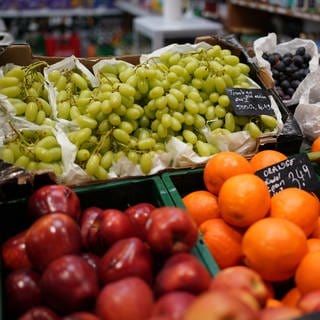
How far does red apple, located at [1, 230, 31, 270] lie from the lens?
0.96 m

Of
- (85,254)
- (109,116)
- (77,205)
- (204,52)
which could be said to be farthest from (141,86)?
(85,254)

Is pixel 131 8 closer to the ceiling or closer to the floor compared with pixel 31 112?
closer to the ceiling

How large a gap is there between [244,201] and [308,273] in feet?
0.71

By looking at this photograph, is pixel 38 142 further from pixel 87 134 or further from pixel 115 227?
pixel 115 227

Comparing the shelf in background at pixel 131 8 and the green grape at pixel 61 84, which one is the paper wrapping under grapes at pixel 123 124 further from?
the shelf in background at pixel 131 8

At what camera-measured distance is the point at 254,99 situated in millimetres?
1528

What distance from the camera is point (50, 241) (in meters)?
0.87

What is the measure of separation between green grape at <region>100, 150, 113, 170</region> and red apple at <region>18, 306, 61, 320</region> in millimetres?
562

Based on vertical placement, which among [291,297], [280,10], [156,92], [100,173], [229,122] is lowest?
[291,297]

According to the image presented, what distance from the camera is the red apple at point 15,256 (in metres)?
0.96

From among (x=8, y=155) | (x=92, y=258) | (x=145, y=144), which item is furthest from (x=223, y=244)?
(x=8, y=155)

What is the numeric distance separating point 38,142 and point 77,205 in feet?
1.13

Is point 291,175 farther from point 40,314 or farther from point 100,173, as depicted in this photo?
point 40,314

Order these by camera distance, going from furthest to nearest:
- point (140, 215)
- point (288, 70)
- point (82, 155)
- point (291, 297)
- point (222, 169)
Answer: point (288, 70) → point (82, 155) → point (222, 169) → point (140, 215) → point (291, 297)
